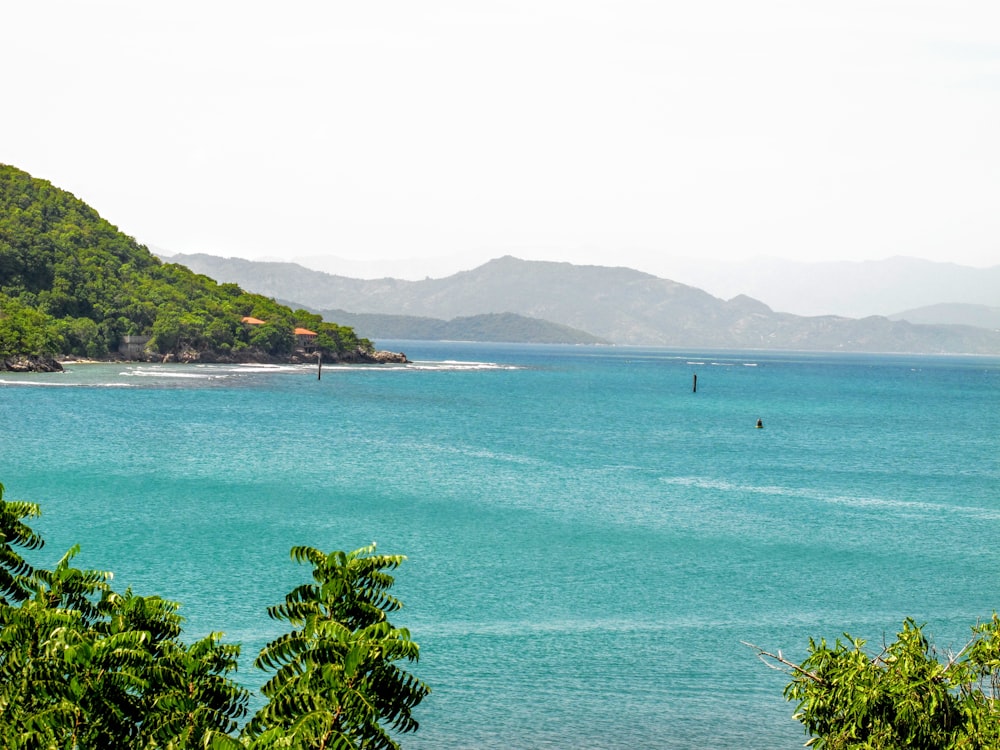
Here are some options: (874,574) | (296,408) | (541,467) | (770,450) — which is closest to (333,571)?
(874,574)

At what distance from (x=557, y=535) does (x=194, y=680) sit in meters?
34.4

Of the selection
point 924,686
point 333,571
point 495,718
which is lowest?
point 495,718

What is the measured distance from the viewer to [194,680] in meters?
17.1

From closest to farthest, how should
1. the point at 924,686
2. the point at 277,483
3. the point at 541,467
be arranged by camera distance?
the point at 924,686
the point at 277,483
the point at 541,467

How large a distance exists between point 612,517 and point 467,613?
67.9ft

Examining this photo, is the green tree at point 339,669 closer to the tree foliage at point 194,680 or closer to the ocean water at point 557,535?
the tree foliage at point 194,680

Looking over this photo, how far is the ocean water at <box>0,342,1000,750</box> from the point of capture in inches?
1192

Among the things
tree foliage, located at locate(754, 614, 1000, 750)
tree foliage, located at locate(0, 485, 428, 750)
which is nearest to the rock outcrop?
tree foliage, located at locate(0, 485, 428, 750)

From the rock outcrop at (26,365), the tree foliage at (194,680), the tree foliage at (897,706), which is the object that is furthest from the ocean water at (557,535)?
the rock outcrop at (26,365)

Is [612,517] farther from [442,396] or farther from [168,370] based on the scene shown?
[168,370]

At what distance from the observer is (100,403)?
10944cm

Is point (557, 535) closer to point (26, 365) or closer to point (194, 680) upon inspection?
point (194, 680)

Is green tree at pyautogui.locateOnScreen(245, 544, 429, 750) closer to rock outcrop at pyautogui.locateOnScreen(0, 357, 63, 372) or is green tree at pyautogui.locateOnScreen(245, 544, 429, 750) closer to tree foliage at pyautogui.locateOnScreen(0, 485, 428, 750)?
tree foliage at pyautogui.locateOnScreen(0, 485, 428, 750)

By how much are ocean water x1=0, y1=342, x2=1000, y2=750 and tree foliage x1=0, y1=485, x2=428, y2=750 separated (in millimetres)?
10224
